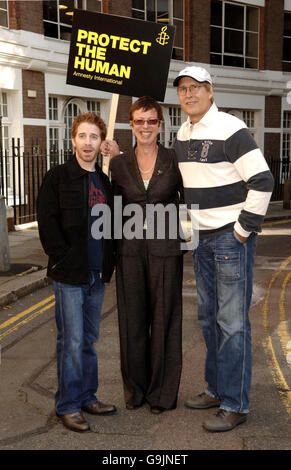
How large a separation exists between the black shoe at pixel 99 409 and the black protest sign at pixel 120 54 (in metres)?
2.48

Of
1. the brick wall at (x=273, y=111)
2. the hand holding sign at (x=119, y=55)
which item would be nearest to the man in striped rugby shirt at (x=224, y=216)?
the hand holding sign at (x=119, y=55)

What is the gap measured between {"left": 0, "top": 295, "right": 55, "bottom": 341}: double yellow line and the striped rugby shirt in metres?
2.90

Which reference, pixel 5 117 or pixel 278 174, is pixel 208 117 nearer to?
pixel 5 117

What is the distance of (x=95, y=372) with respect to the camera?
4.06 metres

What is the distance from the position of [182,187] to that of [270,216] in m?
12.9

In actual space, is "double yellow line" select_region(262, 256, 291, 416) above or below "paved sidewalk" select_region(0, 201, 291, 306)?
below

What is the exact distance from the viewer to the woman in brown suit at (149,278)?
3.93 m

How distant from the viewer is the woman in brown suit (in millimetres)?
3926

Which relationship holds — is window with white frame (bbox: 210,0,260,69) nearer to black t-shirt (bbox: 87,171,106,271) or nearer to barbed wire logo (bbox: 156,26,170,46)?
barbed wire logo (bbox: 156,26,170,46)

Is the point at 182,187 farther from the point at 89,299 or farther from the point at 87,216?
the point at 89,299

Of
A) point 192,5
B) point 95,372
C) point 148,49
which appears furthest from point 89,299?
point 192,5

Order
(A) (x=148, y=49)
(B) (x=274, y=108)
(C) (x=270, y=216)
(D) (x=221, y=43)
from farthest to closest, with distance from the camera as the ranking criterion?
1. (B) (x=274, y=108)
2. (D) (x=221, y=43)
3. (C) (x=270, y=216)
4. (A) (x=148, y=49)

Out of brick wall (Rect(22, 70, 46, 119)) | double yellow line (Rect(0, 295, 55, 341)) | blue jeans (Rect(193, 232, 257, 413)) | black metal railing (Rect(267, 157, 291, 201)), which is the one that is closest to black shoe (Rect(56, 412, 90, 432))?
blue jeans (Rect(193, 232, 257, 413))

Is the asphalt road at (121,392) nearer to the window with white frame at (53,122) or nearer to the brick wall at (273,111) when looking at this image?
the window with white frame at (53,122)
